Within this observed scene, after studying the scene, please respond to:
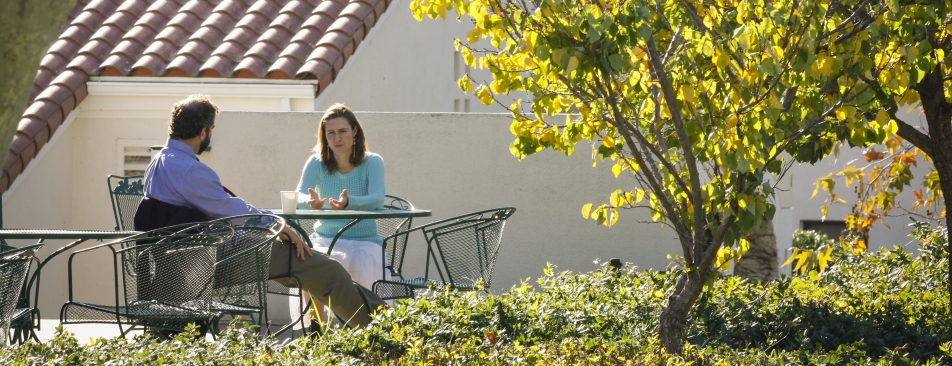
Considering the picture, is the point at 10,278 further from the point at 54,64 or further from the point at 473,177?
the point at 54,64

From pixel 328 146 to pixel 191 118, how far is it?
1428mm

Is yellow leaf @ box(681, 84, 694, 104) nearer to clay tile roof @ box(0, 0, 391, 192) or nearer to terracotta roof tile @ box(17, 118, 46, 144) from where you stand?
clay tile roof @ box(0, 0, 391, 192)

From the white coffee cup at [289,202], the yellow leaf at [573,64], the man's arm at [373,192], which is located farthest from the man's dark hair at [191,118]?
the yellow leaf at [573,64]

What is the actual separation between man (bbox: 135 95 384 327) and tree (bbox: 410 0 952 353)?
4.80 feet

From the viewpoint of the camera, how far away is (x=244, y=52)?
10.8 m

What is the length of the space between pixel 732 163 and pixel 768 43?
0.39 meters

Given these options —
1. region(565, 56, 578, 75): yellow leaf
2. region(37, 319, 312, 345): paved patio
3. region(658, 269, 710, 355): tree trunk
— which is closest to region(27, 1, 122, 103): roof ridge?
region(37, 319, 312, 345): paved patio

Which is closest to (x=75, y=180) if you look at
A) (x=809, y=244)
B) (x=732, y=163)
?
(x=732, y=163)

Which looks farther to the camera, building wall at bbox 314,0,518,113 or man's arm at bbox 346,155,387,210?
building wall at bbox 314,0,518,113

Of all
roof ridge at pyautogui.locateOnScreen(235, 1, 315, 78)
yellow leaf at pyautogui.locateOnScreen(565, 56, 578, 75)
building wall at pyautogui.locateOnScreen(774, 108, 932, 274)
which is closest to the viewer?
yellow leaf at pyautogui.locateOnScreen(565, 56, 578, 75)

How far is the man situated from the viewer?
541 cm

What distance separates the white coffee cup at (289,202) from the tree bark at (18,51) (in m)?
3.87

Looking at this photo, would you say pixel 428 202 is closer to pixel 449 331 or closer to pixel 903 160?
pixel 903 160

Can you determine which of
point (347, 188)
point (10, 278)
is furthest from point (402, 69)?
point (10, 278)
